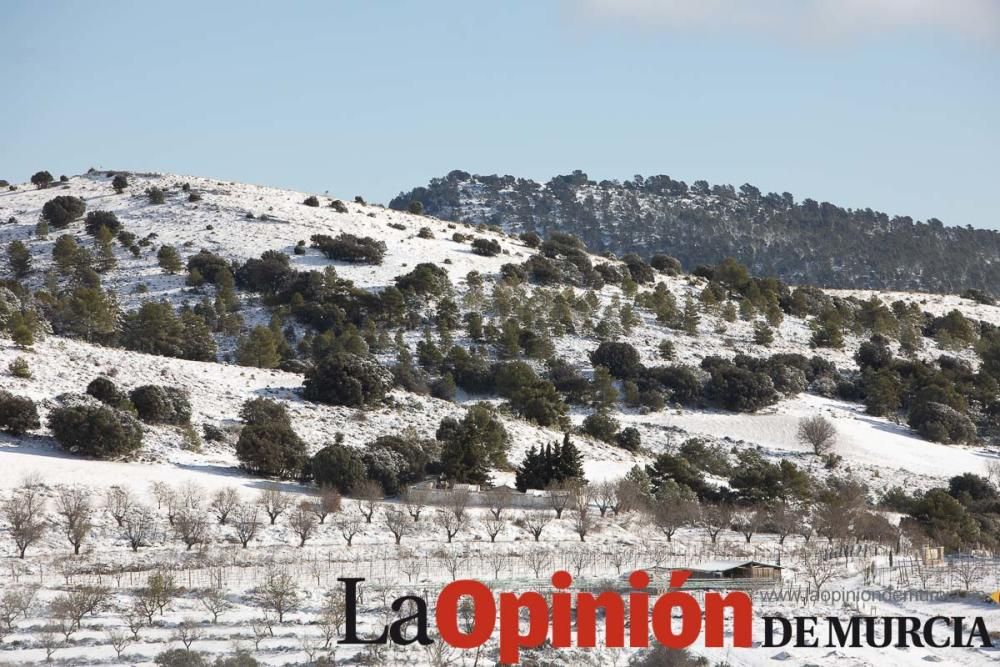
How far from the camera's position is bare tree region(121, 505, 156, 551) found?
45.5 metres

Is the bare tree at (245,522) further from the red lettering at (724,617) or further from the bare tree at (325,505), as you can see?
the red lettering at (724,617)

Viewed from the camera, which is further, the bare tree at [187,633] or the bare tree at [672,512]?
the bare tree at [672,512]

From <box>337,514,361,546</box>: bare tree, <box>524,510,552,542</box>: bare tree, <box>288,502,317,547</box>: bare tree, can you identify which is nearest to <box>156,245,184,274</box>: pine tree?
<box>288,502,317,547</box>: bare tree

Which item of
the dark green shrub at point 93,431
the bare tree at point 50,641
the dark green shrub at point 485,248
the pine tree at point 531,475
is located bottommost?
the bare tree at point 50,641

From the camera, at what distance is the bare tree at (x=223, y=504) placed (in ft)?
160

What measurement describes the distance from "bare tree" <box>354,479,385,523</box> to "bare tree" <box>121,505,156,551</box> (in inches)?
340

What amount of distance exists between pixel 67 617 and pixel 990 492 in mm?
52400

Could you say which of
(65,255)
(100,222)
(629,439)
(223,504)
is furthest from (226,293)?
(223,504)

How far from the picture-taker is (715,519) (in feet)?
183

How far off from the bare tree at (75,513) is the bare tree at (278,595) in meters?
8.07

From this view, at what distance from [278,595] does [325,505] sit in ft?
43.7

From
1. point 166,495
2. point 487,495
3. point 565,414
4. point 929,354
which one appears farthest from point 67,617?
point 929,354

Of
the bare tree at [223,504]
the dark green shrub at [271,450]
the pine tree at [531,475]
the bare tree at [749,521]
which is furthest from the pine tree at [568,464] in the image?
Answer: the bare tree at [223,504]

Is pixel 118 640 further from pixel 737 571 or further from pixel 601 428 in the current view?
pixel 601 428
